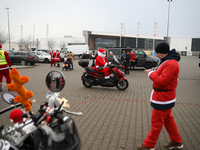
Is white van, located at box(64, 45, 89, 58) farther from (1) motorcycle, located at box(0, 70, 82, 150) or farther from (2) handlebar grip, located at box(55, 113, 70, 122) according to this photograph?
(2) handlebar grip, located at box(55, 113, 70, 122)

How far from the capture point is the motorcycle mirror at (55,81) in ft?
7.63

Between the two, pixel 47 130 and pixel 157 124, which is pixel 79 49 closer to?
pixel 157 124

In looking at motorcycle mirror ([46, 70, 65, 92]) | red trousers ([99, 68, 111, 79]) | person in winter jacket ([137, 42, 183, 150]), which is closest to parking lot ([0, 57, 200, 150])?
person in winter jacket ([137, 42, 183, 150])

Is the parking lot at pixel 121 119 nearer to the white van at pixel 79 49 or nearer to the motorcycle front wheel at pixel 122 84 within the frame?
the motorcycle front wheel at pixel 122 84

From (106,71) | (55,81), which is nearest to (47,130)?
(55,81)

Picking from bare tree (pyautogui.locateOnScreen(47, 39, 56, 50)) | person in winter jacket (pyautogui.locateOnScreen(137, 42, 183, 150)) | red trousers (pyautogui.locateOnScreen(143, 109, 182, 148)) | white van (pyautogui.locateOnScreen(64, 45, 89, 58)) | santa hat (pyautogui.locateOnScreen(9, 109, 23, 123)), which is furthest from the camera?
bare tree (pyautogui.locateOnScreen(47, 39, 56, 50))

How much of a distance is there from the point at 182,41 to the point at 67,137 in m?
87.5

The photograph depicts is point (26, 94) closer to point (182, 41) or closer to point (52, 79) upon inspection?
point (52, 79)

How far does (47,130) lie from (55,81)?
0.76m

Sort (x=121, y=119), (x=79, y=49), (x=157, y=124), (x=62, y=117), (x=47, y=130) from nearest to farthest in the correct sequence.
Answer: (x=47, y=130)
(x=62, y=117)
(x=157, y=124)
(x=121, y=119)
(x=79, y=49)

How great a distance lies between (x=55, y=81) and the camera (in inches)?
93.0

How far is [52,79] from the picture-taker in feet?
7.82

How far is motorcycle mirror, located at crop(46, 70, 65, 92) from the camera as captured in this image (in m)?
2.33

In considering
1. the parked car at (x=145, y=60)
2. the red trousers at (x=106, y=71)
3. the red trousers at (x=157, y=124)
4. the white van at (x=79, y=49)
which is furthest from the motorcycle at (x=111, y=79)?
the white van at (x=79, y=49)
